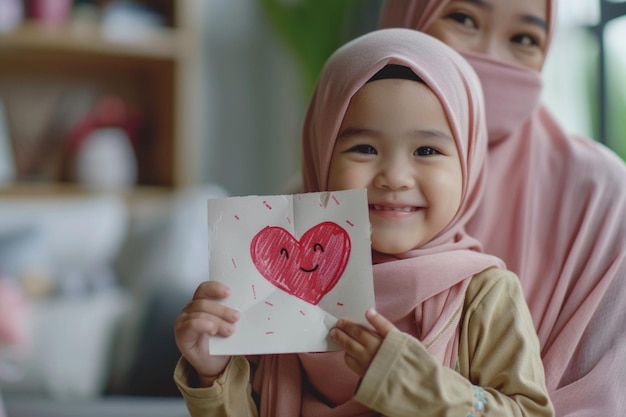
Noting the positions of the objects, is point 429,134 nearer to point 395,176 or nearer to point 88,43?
point 395,176

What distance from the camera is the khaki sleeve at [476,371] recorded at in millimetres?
738

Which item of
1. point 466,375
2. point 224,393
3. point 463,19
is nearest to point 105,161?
point 463,19

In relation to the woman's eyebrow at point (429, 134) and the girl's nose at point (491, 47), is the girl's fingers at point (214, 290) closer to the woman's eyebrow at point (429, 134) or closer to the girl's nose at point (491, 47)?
the woman's eyebrow at point (429, 134)

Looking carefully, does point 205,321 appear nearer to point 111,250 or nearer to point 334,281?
point 334,281

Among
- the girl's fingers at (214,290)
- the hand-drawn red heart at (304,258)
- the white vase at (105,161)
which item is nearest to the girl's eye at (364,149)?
the hand-drawn red heart at (304,258)

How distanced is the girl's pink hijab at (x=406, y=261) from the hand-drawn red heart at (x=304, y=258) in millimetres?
71

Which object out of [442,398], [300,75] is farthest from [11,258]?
[442,398]

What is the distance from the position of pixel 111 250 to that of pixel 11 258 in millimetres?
382

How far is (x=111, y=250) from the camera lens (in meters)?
2.79

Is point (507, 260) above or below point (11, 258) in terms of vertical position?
above

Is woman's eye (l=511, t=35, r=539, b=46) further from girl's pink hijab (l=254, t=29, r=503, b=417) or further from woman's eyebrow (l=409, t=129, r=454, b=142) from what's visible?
woman's eyebrow (l=409, t=129, r=454, b=142)

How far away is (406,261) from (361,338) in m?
0.12

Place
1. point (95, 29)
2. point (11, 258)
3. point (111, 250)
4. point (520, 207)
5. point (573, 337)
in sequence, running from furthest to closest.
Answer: point (95, 29) < point (111, 250) < point (11, 258) < point (520, 207) < point (573, 337)

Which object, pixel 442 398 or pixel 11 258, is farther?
pixel 11 258
